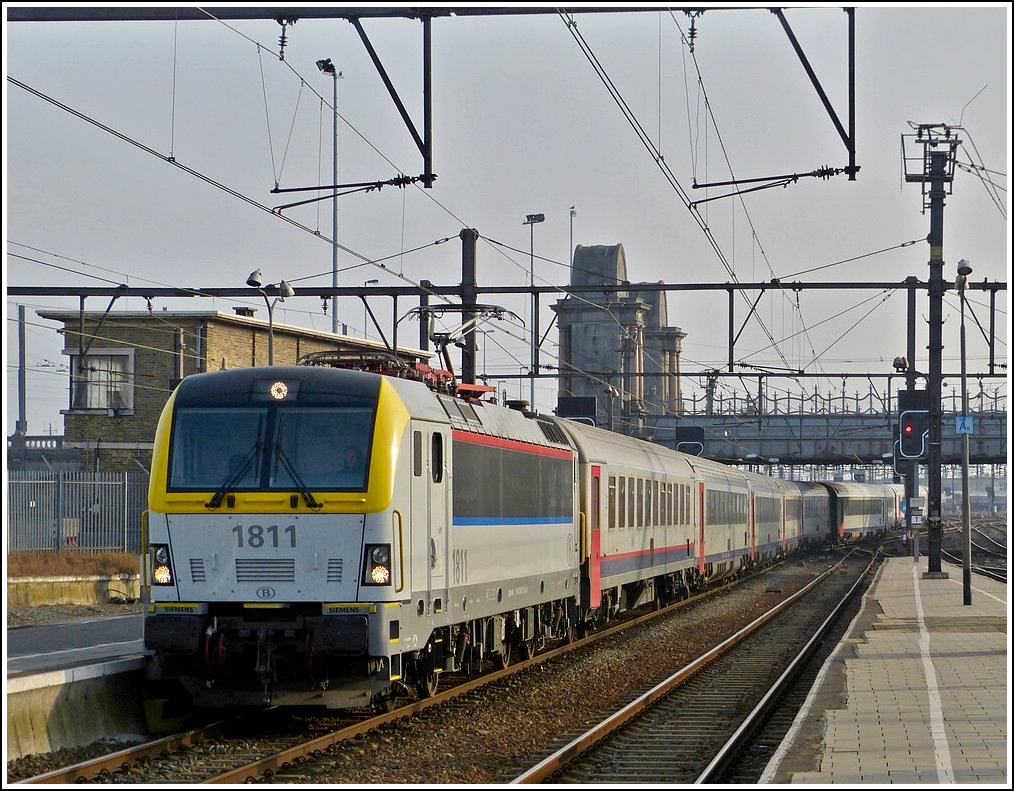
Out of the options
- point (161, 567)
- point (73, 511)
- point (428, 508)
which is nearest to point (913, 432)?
point (73, 511)

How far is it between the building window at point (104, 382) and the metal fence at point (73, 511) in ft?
30.8

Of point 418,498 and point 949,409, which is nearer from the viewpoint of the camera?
point 418,498

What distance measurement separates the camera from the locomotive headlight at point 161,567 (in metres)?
12.6

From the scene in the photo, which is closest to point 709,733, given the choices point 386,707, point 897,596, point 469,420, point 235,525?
point 386,707

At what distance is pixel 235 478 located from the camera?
12.6 m

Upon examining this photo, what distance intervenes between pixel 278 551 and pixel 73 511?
1867cm

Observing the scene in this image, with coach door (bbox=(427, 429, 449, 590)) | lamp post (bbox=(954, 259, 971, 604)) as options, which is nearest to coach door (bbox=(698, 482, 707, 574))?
lamp post (bbox=(954, 259, 971, 604))

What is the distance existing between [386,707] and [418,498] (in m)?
2.26

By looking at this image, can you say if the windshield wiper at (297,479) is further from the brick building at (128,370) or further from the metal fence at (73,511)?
the brick building at (128,370)

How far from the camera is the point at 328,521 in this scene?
12430 millimetres

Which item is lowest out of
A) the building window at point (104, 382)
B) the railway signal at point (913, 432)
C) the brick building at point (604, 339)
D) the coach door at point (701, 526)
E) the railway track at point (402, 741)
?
the railway track at point (402, 741)

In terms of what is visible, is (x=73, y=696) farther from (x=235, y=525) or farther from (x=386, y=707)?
(x=386, y=707)

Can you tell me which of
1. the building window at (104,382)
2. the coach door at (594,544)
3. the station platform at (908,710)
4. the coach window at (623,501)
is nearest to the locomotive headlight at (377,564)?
the station platform at (908,710)

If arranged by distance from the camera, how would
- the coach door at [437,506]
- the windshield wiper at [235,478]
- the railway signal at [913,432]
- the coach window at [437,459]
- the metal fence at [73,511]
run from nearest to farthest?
the windshield wiper at [235,478]
the coach door at [437,506]
the coach window at [437,459]
the metal fence at [73,511]
the railway signal at [913,432]
